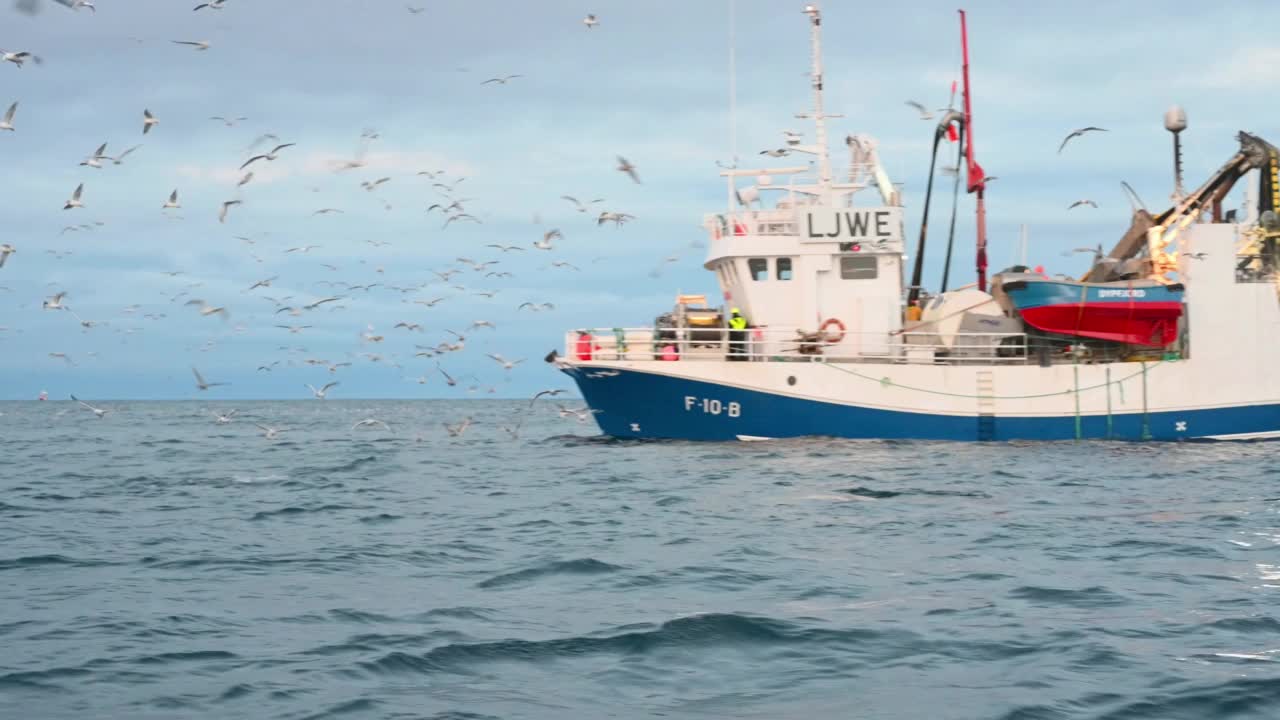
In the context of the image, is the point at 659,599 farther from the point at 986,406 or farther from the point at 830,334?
the point at 986,406

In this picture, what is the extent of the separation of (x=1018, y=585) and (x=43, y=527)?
12.5 m

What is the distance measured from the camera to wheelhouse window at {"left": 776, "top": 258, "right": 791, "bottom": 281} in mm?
31266

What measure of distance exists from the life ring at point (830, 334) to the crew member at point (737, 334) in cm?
182

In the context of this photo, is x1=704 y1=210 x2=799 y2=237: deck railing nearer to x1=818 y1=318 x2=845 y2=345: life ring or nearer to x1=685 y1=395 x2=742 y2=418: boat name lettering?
x1=818 y1=318 x2=845 y2=345: life ring

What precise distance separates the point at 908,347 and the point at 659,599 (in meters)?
19.4

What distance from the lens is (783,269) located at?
31297 millimetres

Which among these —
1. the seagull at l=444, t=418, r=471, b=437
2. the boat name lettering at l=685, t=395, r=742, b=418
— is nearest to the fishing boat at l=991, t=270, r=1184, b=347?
the boat name lettering at l=685, t=395, r=742, b=418

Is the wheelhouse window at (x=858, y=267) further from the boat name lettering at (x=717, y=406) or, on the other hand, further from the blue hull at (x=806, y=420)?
the boat name lettering at (x=717, y=406)

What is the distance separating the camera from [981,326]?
31328 millimetres

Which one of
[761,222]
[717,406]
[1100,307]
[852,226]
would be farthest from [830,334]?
[1100,307]

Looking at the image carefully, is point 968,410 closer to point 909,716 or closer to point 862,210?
point 862,210

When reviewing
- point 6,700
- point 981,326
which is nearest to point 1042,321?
point 981,326

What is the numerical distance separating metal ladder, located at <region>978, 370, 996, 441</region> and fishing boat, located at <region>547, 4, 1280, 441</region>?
0.03 m

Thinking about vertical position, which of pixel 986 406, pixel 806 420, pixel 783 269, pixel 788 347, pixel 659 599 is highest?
pixel 783 269
